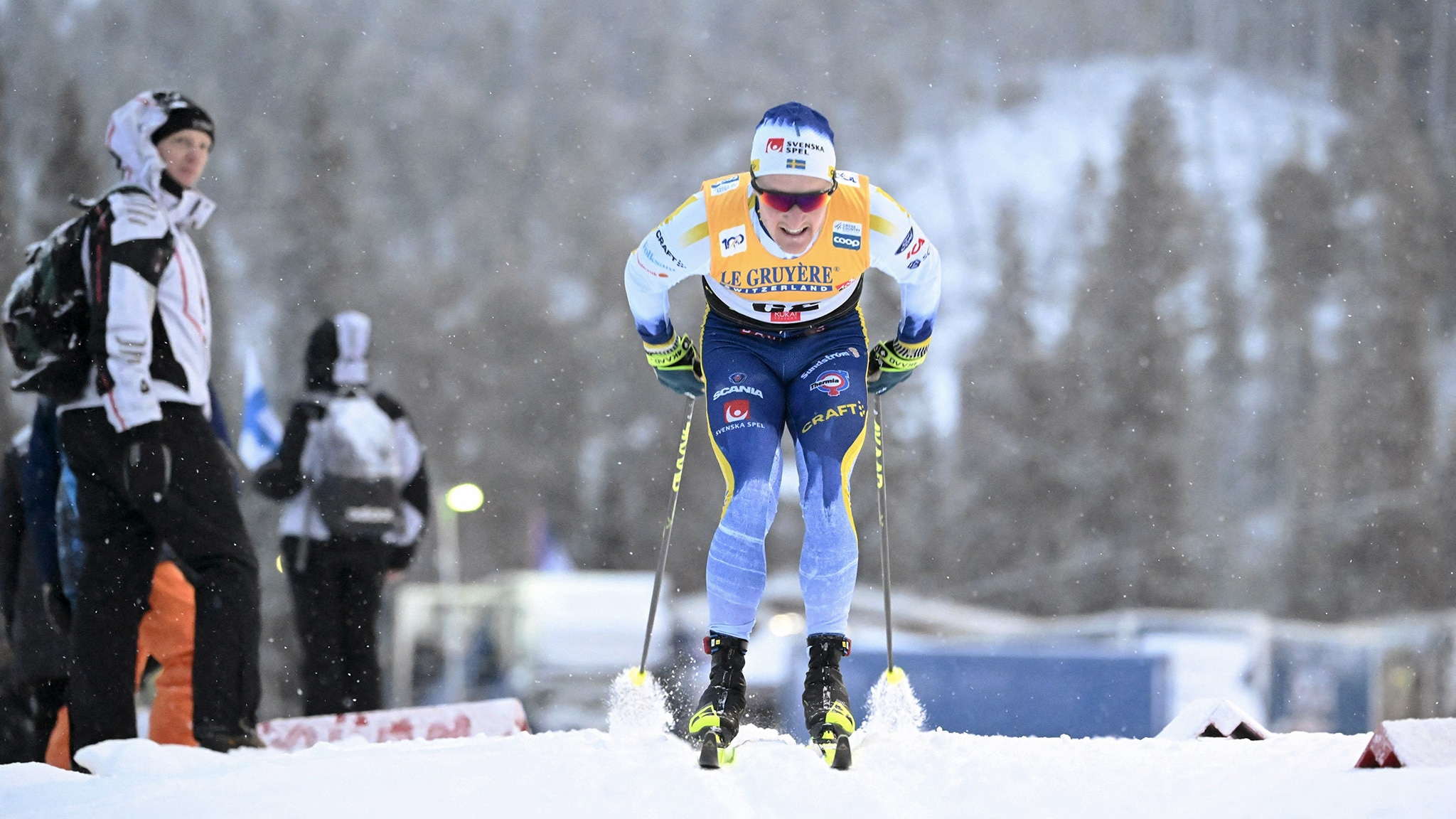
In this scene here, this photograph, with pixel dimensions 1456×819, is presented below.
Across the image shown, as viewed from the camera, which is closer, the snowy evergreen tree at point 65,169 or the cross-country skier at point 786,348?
the cross-country skier at point 786,348

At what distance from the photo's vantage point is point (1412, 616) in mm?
52781

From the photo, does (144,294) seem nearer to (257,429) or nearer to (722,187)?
(722,187)

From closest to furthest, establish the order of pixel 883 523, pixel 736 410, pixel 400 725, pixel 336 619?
1. pixel 736 410
2. pixel 883 523
3. pixel 400 725
4. pixel 336 619

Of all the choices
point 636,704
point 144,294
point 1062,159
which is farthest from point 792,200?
point 1062,159

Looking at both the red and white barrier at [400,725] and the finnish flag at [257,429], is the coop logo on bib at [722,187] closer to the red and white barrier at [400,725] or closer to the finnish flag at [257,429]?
the red and white barrier at [400,725]

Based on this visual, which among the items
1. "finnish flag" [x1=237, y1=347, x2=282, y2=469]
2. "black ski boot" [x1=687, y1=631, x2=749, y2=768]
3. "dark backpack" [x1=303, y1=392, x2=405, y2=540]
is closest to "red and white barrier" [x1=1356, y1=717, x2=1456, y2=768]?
"black ski boot" [x1=687, y1=631, x2=749, y2=768]

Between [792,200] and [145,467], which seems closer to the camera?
[792,200]

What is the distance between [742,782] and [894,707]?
1.31m

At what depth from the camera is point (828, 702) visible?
13.9ft

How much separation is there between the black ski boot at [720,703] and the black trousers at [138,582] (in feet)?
5.04

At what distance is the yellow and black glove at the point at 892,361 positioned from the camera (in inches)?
195

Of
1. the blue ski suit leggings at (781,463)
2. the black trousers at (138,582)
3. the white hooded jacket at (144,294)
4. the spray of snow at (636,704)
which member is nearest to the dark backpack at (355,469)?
the white hooded jacket at (144,294)

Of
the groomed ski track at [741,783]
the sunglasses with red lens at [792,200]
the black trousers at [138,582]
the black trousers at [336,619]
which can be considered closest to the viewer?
the groomed ski track at [741,783]

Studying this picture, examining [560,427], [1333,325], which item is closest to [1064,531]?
[560,427]
